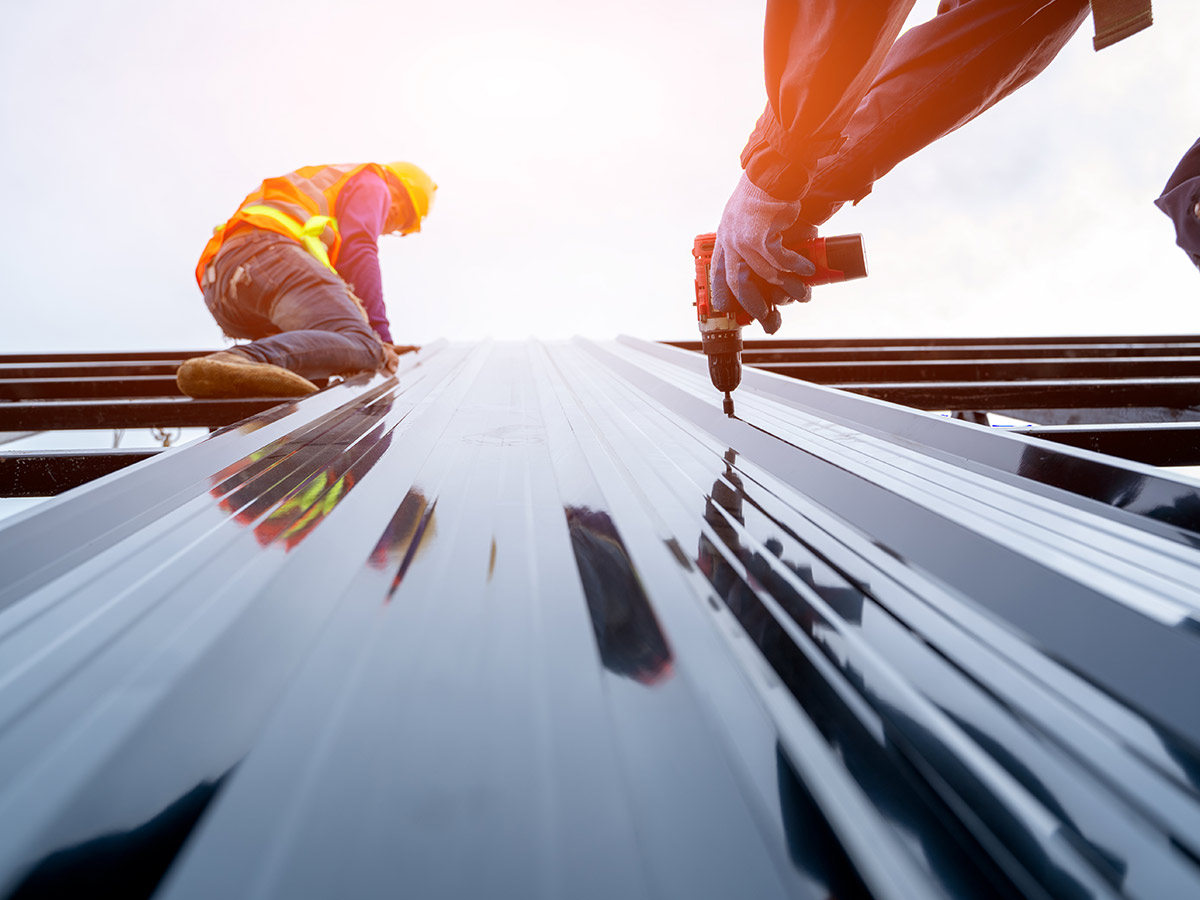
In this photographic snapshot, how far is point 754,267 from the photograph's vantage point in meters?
1.21

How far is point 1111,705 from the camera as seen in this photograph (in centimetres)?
47

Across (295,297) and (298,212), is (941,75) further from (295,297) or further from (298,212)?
(298,212)

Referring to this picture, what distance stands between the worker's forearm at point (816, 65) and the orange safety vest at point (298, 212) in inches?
88.0

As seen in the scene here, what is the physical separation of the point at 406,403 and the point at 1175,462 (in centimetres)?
187

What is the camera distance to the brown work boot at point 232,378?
1689 mm

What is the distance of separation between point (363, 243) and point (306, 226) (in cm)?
44

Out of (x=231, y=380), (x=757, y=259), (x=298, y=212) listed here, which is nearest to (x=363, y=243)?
(x=298, y=212)

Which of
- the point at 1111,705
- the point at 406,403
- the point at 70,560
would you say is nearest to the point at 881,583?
the point at 1111,705

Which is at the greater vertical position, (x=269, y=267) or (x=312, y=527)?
(x=269, y=267)

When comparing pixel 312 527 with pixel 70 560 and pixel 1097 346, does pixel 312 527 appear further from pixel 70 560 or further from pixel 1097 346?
pixel 1097 346

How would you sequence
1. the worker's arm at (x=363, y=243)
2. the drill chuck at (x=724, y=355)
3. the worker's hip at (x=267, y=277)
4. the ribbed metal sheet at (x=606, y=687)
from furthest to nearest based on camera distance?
the worker's arm at (x=363, y=243) → the worker's hip at (x=267, y=277) → the drill chuck at (x=724, y=355) → the ribbed metal sheet at (x=606, y=687)

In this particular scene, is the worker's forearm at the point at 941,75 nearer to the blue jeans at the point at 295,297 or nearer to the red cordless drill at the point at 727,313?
the red cordless drill at the point at 727,313

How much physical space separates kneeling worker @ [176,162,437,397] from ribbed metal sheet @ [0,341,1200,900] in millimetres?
918

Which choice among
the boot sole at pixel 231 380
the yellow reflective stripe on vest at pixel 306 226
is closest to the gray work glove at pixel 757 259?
the boot sole at pixel 231 380
